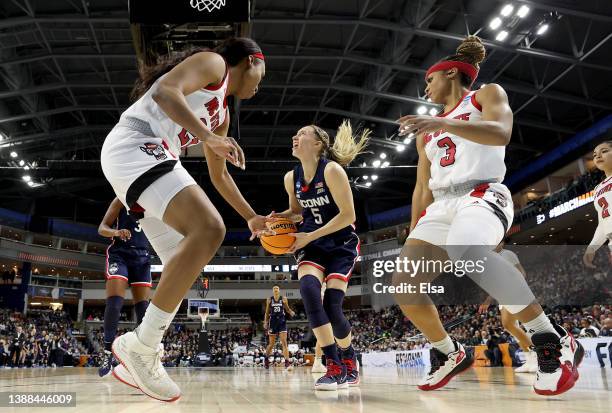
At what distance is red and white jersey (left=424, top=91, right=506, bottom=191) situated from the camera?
2715mm

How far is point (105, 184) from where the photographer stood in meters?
34.3

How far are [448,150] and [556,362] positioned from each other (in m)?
1.22

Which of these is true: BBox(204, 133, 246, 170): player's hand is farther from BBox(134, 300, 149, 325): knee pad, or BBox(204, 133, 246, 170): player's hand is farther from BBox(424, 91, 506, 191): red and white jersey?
BBox(134, 300, 149, 325): knee pad

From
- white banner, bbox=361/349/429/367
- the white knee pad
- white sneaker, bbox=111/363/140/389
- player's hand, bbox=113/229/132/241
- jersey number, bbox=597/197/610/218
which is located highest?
jersey number, bbox=597/197/610/218

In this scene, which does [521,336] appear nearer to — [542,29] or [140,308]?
[140,308]

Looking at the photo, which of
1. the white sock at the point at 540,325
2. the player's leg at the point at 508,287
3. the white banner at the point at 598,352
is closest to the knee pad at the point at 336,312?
the player's leg at the point at 508,287

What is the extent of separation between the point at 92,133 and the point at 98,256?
51.6 feet

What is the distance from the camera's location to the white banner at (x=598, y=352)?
7.55m

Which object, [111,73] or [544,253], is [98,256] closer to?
[111,73]

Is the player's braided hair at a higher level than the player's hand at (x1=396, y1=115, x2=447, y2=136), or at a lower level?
higher

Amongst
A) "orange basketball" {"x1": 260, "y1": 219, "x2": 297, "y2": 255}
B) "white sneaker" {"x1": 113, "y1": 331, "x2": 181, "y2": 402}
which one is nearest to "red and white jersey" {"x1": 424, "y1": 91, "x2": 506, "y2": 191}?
"orange basketball" {"x1": 260, "y1": 219, "x2": 297, "y2": 255}

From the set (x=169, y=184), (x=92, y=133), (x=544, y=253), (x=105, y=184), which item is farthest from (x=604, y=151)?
(x=105, y=184)

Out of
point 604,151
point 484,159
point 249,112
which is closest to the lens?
point 484,159

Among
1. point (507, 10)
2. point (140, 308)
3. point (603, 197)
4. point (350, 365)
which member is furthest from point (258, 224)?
point (507, 10)
